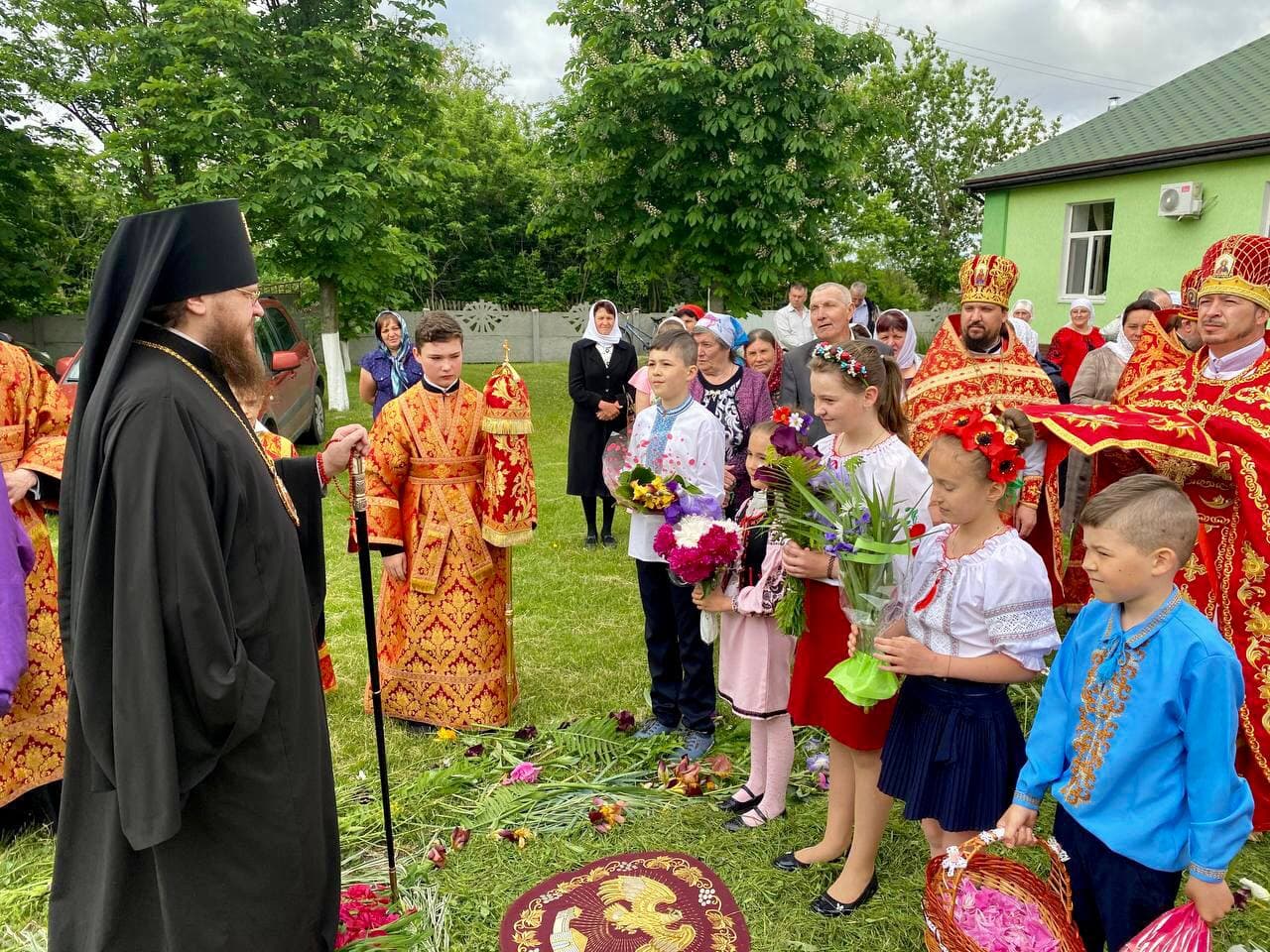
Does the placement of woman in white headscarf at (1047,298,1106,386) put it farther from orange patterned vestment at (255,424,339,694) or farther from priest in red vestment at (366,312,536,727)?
orange patterned vestment at (255,424,339,694)

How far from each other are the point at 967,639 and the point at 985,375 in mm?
2667

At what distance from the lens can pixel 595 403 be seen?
8.17m

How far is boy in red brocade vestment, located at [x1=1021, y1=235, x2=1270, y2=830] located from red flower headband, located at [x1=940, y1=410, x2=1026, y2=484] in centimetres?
102

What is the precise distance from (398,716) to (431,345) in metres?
2.11

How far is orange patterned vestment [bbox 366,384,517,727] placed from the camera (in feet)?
15.4

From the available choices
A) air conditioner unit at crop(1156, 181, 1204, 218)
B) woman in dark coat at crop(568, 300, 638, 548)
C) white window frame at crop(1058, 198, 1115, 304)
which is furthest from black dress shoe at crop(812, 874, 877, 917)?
white window frame at crop(1058, 198, 1115, 304)

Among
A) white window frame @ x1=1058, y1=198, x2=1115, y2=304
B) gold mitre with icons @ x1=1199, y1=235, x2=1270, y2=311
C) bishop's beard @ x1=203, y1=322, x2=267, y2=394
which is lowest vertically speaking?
bishop's beard @ x1=203, y1=322, x2=267, y2=394

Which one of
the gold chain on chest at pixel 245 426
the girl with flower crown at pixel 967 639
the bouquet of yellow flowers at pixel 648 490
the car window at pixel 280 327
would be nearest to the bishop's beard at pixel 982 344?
the bouquet of yellow flowers at pixel 648 490

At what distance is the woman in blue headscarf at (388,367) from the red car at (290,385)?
6.53 ft

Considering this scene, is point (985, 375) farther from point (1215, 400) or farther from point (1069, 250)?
point (1069, 250)

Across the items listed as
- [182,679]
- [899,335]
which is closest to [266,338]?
[899,335]

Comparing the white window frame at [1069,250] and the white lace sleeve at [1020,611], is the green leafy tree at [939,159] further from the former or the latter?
the white lace sleeve at [1020,611]

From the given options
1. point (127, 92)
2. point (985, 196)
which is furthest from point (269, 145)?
point (985, 196)

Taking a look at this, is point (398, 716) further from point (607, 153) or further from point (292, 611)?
point (607, 153)
